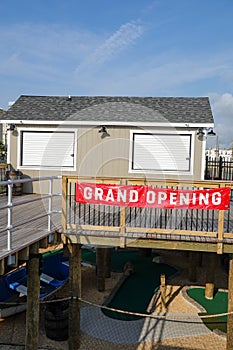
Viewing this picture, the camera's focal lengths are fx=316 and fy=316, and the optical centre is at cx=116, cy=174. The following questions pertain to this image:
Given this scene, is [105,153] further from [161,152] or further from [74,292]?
[74,292]

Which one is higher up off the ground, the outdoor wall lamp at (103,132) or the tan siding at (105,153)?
the outdoor wall lamp at (103,132)

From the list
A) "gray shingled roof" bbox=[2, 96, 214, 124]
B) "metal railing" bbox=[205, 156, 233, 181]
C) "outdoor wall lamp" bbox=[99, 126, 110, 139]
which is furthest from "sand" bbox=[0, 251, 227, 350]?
"gray shingled roof" bbox=[2, 96, 214, 124]

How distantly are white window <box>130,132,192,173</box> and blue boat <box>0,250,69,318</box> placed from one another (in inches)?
164

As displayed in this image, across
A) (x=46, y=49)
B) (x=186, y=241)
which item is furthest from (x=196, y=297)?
(x=46, y=49)

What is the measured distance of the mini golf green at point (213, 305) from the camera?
7.94m

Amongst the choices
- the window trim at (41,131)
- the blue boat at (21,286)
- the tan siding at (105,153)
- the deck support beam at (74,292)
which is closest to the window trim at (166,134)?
the tan siding at (105,153)

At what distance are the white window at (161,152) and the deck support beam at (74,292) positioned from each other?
5.03 meters

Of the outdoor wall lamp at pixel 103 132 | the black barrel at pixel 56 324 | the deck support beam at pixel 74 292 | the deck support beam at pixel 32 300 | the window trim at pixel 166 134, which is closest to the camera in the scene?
the deck support beam at pixel 32 300

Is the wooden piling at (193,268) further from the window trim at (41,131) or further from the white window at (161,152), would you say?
the window trim at (41,131)

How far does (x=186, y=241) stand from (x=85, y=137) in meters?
6.22

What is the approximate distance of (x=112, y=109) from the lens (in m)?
12.2

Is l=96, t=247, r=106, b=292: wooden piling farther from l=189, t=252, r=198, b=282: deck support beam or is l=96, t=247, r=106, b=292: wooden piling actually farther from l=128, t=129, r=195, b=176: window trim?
l=128, t=129, r=195, b=176: window trim

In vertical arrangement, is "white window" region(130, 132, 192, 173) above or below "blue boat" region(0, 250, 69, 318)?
above

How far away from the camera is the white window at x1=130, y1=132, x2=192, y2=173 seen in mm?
10914
